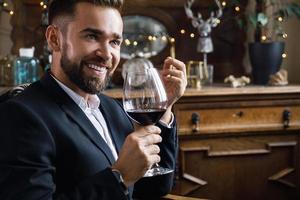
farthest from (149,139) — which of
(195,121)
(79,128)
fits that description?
(195,121)

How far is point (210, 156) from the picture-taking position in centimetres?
225

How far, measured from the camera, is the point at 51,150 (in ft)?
3.26

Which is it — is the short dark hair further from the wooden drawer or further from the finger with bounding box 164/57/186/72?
the wooden drawer

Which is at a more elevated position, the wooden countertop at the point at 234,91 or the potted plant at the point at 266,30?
the potted plant at the point at 266,30

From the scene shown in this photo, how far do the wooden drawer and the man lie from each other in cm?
85

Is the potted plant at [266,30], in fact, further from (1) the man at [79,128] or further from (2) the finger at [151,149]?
(2) the finger at [151,149]

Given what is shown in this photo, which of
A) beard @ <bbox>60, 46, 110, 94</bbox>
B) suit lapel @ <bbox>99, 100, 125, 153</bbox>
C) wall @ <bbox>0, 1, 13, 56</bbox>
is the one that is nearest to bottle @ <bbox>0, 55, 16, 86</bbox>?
wall @ <bbox>0, 1, 13, 56</bbox>

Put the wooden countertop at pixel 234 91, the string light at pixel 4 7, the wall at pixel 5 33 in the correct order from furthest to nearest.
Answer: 1. the wall at pixel 5 33
2. the string light at pixel 4 7
3. the wooden countertop at pixel 234 91

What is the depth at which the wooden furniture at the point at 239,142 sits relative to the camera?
2.20 m

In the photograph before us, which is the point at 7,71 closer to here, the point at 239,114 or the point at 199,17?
the point at 199,17

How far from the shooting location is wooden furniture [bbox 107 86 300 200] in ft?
7.22

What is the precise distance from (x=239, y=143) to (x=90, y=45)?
53.2 inches

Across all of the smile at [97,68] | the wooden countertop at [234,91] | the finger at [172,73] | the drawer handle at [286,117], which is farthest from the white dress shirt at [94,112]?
the drawer handle at [286,117]

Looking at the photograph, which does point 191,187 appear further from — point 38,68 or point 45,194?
point 45,194
